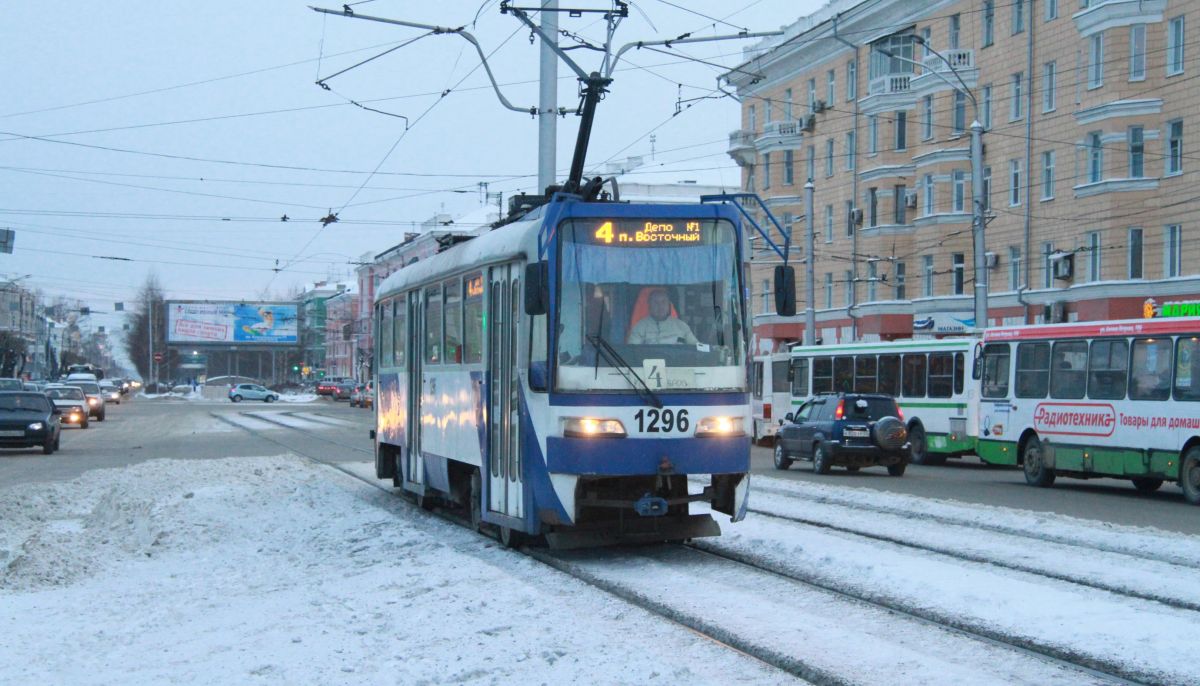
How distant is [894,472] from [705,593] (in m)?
16.6

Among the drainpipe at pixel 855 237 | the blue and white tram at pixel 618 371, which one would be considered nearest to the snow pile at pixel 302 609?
the blue and white tram at pixel 618 371

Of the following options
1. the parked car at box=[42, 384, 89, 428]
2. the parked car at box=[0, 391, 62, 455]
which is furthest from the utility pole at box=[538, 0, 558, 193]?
the parked car at box=[42, 384, 89, 428]

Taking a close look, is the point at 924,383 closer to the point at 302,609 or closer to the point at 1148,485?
the point at 1148,485

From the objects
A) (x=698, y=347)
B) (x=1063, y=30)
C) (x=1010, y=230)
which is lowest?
(x=698, y=347)

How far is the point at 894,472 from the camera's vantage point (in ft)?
85.7

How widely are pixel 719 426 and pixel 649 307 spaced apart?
1.22 metres

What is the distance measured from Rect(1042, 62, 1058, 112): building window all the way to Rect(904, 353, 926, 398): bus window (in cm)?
1305

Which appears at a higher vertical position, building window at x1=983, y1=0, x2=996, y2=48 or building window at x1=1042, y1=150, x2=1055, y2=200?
building window at x1=983, y1=0, x2=996, y2=48

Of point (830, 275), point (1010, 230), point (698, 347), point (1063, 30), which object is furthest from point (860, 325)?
point (698, 347)

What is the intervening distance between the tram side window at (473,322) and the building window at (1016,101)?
32442mm

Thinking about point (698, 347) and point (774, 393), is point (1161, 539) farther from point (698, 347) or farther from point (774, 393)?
point (774, 393)

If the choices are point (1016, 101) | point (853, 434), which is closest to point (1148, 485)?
point (853, 434)

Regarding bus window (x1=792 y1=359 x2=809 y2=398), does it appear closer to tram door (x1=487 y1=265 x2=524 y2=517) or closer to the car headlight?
tram door (x1=487 y1=265 x2=524 y2=517)

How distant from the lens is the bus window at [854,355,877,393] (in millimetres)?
33562
